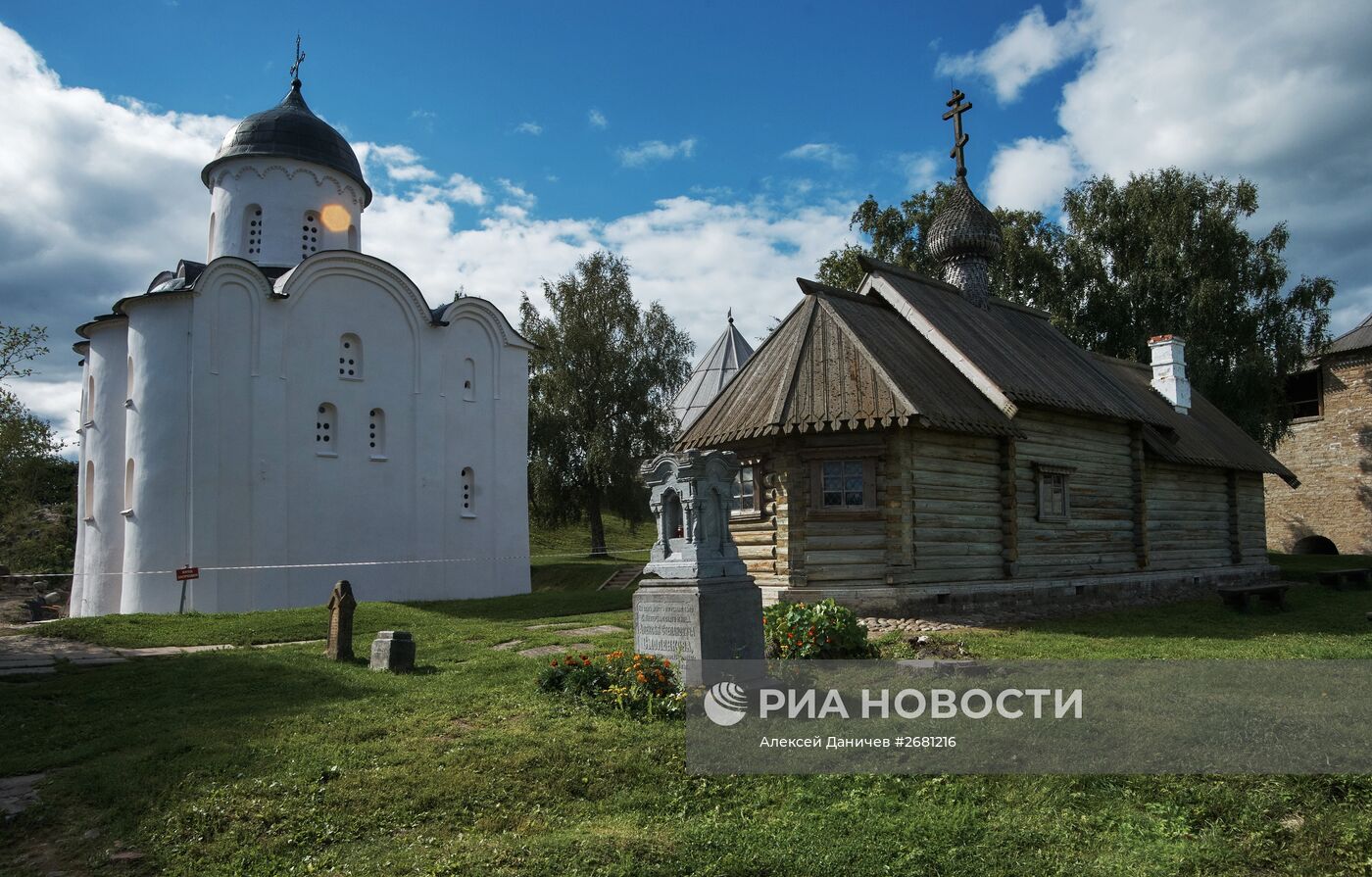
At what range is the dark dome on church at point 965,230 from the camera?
20516 millimetres

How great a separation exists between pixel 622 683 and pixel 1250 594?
13.2 m

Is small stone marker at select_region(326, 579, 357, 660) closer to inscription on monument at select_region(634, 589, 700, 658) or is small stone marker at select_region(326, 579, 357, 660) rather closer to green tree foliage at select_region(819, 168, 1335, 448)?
inscription on monument at select_region(634, 589, 700, 658)

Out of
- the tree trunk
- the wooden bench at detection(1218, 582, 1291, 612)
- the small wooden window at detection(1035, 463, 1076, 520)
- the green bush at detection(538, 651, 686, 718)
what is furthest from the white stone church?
the wooden bench at detection(1218, 582, 1291, 612)

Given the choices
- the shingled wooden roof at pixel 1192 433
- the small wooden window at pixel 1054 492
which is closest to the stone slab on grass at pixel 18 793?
the small wooden window at pixel 1054 492

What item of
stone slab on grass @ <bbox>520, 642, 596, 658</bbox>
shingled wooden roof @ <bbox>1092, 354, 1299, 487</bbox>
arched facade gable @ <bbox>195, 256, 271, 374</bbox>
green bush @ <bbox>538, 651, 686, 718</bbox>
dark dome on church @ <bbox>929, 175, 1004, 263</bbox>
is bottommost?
stone slab on grass @ <bbox>520, 642, 596, 658</bbox>

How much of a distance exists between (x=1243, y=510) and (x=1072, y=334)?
10.1 metres

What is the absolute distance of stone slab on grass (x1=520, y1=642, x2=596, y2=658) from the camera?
11.0 meters

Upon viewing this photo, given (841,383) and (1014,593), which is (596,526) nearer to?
(1014,593)

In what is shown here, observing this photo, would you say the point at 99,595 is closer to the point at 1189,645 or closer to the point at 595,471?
the point at 595,471

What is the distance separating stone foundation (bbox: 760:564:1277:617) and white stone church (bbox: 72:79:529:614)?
10833 mm

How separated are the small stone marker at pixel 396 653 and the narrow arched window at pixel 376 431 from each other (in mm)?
12104

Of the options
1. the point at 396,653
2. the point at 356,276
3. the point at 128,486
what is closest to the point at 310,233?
the point at 356,276

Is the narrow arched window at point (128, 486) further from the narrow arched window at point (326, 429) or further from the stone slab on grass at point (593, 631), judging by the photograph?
the stone slab on grass at point (593, 631)

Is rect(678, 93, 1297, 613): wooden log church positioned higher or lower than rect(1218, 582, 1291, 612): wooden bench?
higher
